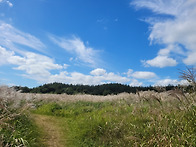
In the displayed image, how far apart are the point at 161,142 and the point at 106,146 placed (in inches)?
80.7

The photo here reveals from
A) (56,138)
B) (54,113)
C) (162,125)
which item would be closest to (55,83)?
(54,113)

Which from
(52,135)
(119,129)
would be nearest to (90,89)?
(52,135)

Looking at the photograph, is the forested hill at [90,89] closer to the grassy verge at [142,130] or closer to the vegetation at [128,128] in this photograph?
the vegetation at [128,128]

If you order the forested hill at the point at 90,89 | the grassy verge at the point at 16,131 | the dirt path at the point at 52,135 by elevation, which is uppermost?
the forested hill at the point at 90,89

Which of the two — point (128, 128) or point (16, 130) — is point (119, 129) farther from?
point (16, 130)

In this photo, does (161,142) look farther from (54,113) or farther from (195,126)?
(54,113)

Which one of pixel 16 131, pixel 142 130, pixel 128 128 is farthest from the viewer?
pixel 128 128

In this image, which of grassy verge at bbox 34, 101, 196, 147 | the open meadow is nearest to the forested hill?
the open meadow

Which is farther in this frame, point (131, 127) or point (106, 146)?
point (131, 127)

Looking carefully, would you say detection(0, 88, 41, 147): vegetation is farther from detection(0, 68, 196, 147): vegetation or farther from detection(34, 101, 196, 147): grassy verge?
detection(34, 101, 196, 147): grassy verge

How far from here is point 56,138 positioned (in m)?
7.48

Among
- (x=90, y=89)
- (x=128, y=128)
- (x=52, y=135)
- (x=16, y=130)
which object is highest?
(x=90, y=89)

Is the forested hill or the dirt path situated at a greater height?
the forested hill

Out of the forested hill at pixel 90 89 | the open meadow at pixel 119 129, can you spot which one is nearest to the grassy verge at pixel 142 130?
the open meadow at pixel 119 129
